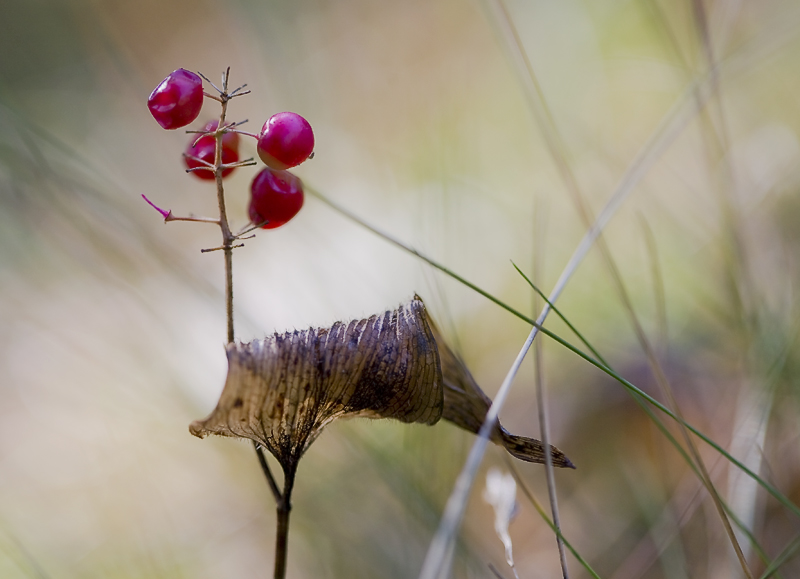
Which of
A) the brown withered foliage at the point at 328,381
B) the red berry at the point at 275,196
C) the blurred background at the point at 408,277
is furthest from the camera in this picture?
the blurred background at the point at 408,277

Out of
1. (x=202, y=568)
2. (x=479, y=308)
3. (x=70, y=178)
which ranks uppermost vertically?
(x=70, y=178)

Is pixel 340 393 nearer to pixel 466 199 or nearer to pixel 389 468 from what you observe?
pixel 389 468

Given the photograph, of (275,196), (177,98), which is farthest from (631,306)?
(177,98)

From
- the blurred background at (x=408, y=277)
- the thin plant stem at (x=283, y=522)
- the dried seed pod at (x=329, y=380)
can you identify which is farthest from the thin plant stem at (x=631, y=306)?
the thin plant stem at (x=283, y=522)

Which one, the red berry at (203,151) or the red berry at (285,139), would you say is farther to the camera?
the red berry at (203,151)

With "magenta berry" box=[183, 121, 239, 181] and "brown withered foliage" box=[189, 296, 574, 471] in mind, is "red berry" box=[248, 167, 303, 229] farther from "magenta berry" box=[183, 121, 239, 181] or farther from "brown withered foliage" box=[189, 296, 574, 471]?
"brown withered foliage" box=[189, 296, 574, 471]

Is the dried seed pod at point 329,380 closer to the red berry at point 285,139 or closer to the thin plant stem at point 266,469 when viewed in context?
the thin plant stem at point 266,469

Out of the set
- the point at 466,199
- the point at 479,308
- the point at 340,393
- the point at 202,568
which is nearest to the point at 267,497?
the point at 202,568

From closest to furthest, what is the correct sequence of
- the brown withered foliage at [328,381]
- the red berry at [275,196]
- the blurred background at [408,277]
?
the brown withered foliage at [328,381], the red berry at [275,196], the blurred background at [408,277]

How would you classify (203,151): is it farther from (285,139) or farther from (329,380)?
(329,380)
